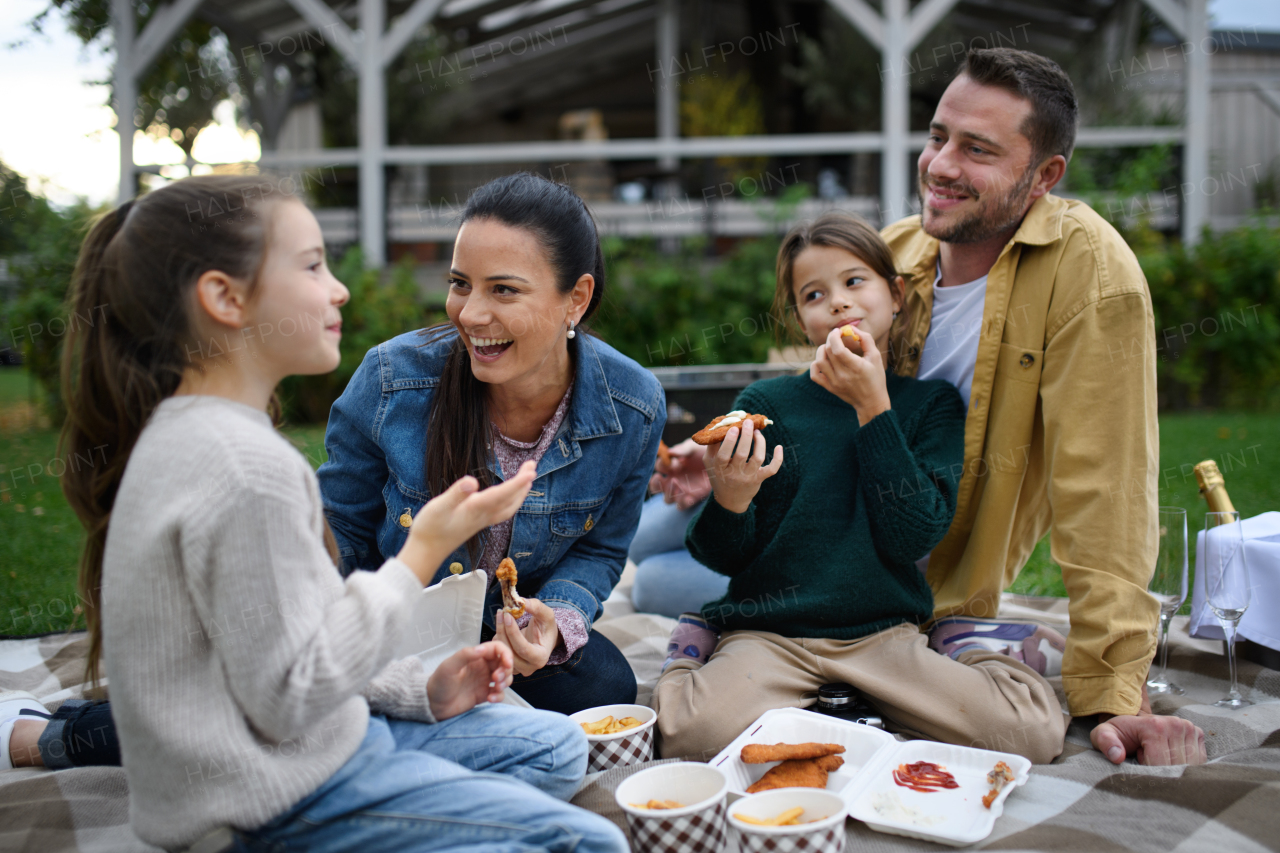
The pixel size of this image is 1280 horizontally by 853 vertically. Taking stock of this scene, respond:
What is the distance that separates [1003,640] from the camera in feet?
9.91

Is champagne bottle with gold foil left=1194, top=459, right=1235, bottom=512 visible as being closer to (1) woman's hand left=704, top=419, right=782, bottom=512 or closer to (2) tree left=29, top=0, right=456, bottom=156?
(1) woman's hand left=704, top=419, right=782, bottom=512

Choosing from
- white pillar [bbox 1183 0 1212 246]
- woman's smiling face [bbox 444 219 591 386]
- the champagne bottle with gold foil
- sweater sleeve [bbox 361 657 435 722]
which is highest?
white pillar [bbox 1183 0 1212 246]

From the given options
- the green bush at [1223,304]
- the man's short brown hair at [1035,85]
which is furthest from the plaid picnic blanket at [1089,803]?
the green bush at [1223,304]

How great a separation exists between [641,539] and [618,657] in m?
1.15

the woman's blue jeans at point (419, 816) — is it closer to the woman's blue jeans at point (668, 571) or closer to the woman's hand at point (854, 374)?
the woman's hand at point (854, 374)

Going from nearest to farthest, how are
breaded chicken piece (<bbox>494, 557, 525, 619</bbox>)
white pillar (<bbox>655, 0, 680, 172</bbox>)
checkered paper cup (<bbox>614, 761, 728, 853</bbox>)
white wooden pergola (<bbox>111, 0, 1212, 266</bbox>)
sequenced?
checkered paper cup (<bbox>614, 761, 728, 853</bbox>) → breaded chicken piece (<bbox>494, 557, 525, 619</bbox>) → white wooden pergola (<bbox>111, 0, 1212, 266</bbox>) → white pillar (<bbox>655, 0, 680, 172</bbox>)

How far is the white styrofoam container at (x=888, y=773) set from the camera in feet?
6.95

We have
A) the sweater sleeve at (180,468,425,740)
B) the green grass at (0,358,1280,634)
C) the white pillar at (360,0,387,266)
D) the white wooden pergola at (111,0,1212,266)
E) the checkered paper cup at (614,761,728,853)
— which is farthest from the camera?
the white pillar at (360,0,387,266)

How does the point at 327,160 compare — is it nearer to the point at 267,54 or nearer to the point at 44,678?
the point at 267,54

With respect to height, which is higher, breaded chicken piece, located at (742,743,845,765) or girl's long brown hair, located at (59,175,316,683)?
girl's long brown hair, located at (59,175,316,683)

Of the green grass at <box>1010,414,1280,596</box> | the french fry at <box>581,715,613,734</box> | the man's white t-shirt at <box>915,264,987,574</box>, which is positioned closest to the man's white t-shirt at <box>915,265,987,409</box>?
the man's white t-shirt at <box>915,264,987,574</box>

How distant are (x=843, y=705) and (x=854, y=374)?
909mm

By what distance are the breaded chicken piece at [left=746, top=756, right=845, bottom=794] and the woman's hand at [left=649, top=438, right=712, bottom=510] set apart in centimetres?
137

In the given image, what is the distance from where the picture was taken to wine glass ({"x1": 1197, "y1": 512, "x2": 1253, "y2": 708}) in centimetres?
279
